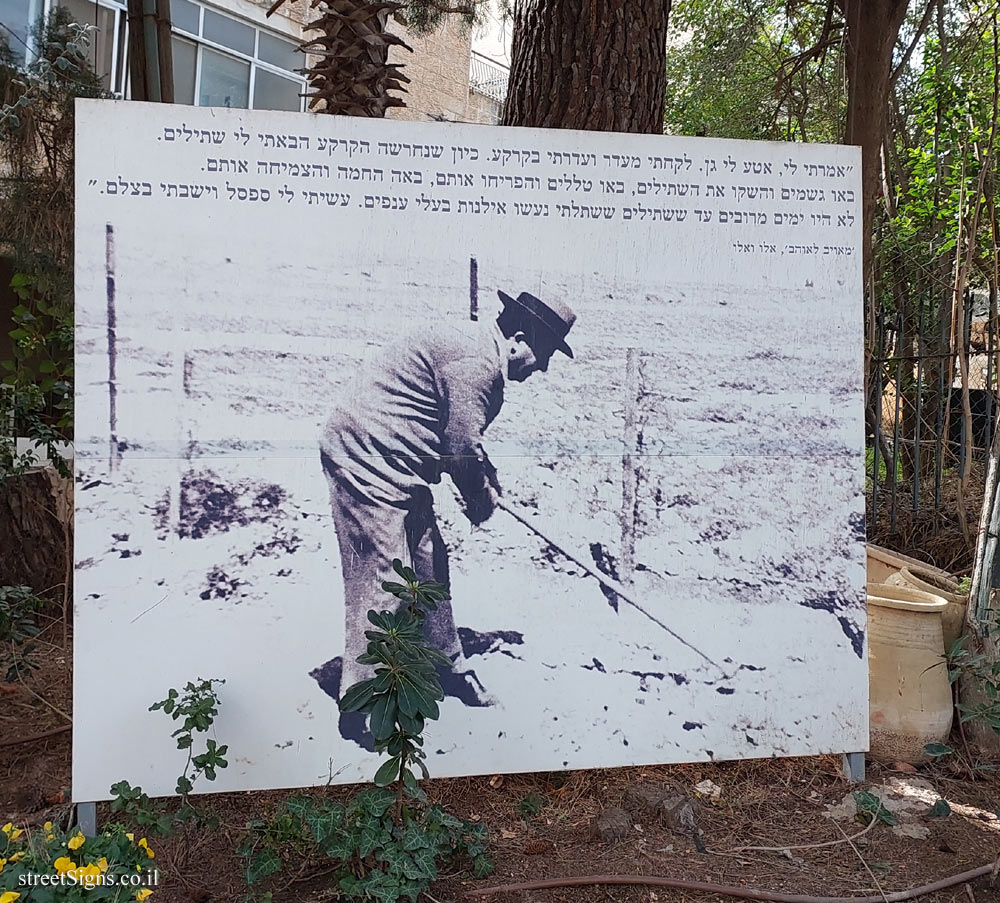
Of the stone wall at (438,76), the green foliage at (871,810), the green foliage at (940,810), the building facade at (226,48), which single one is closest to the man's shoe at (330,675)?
the green foliage at (871,810)

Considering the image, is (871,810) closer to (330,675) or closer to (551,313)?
(330,675)

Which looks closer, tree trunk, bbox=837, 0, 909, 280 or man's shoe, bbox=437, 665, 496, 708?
man's shoe, bbox=437, 665, 496, 708

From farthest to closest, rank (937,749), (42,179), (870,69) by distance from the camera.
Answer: (870,69), (42,179), (937,749)

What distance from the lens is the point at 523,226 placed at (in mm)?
2729

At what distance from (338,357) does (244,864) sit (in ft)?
4.75

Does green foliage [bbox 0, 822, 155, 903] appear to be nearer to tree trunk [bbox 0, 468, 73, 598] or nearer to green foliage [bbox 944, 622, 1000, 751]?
green foliage [bbox 944, 622, 1000, 751]

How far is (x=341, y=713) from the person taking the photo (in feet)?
8.71

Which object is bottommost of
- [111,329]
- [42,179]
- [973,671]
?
[973,671]

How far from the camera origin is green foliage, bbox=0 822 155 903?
6.07 ft

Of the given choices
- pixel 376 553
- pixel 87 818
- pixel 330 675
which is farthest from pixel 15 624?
pixel 376 553

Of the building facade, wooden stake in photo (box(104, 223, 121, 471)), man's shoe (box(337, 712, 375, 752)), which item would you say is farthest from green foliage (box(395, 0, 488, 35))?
man's shoe (box(337, 712, 375, 752))

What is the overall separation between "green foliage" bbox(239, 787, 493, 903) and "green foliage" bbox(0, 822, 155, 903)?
1.25 ft

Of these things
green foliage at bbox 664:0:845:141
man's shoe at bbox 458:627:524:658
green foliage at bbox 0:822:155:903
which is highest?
green foliage at bbox 664:0:845:141

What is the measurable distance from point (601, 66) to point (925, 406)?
395 cm
